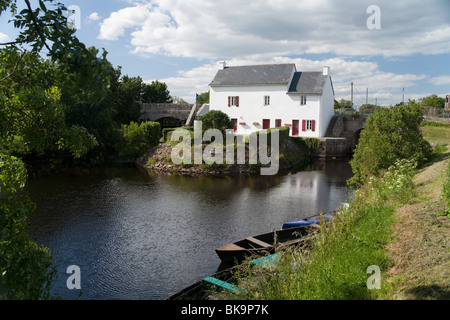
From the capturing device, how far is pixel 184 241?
13531 millimetres

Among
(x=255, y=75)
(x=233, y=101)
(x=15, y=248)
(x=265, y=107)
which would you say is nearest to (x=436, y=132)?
(x=265, y=107)

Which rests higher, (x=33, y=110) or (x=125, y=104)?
(x=125, y=104)

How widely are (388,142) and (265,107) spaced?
22.1 metres

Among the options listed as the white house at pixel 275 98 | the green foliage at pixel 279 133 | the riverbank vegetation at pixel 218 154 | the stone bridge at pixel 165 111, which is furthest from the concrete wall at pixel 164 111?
the green foliage at pixel 279 133

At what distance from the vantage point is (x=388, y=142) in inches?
739

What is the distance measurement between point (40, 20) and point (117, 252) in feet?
32.4

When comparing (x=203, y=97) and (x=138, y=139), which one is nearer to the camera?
(x=138, y=139)

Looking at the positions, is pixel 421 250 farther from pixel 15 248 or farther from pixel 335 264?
pixel 15 248

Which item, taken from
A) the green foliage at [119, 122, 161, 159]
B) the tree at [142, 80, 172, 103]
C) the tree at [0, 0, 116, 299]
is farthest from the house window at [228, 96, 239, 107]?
the tree at [0, 0, 116, 299]

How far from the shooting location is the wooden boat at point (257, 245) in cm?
1104

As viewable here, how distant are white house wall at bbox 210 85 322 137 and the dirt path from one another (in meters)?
27.7

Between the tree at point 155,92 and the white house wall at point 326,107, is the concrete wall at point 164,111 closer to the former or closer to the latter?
the tree at point 155,92

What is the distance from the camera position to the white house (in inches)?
1505
